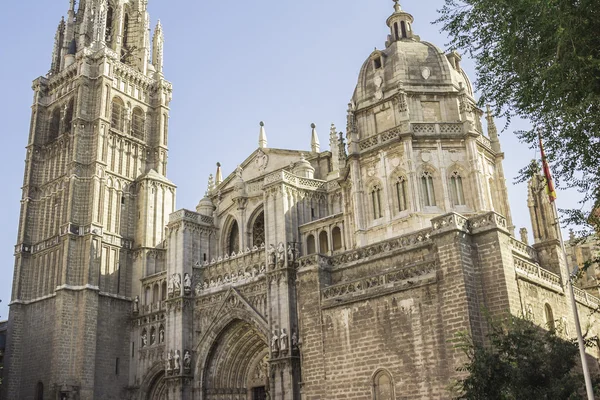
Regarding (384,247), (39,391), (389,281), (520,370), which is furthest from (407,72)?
(39,391)

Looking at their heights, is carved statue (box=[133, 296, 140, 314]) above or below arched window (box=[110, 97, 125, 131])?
below

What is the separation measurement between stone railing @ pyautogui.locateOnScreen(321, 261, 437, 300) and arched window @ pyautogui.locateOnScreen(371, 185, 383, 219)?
7.25 metres

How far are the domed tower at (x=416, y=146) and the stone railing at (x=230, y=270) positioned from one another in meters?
5.97

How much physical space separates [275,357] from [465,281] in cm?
1181

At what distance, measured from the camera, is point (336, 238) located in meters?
30.4

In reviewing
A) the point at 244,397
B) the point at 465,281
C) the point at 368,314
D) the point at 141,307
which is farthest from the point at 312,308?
the point at 141,307

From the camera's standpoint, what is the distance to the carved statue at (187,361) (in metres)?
31.7

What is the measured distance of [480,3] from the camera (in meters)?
13.7

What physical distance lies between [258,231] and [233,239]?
2004 millimetres

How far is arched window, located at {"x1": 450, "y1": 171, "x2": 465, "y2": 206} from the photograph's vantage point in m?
27.4

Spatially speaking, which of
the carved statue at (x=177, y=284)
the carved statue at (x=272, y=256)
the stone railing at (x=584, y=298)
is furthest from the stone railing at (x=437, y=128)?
the carved statue at (x=177, y=284)

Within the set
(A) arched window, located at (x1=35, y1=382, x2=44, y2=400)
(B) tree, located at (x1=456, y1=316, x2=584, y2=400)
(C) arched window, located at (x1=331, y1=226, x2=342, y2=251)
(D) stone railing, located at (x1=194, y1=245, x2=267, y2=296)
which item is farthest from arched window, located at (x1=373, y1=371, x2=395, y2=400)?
(A) arched window, located at (x1=35, y1=382, x2=44, y2=400)

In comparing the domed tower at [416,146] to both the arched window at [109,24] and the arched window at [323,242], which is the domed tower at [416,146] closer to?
the arched window at [323,242]

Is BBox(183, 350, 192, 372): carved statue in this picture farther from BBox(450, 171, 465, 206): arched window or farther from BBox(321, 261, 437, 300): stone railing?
BBox(450, 171, 465, 206): arched window
